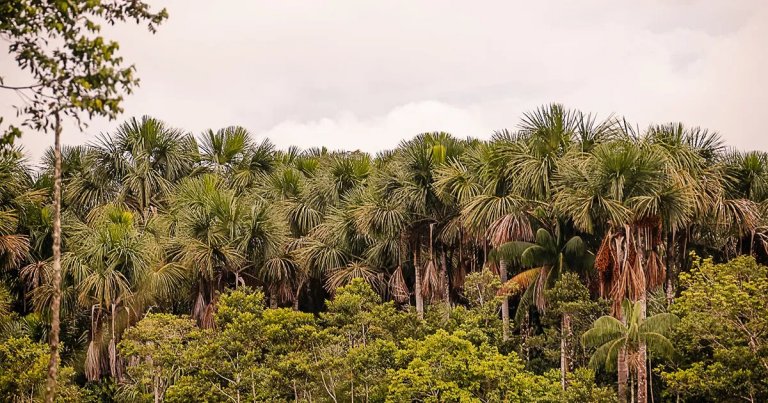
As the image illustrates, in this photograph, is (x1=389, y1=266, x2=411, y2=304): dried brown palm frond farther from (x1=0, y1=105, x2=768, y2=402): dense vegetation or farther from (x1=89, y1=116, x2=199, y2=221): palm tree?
(x1=89, y1=116, x2=199, y2=221): palm tree

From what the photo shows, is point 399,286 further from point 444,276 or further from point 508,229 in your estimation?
point 508,229

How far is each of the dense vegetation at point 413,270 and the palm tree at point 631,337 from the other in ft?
0.19

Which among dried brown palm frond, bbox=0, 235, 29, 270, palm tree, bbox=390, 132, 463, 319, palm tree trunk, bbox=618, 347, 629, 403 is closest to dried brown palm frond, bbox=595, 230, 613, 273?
palm tree trunk, bbox=618, 347, 629, 403

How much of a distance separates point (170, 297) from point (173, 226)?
2.76 meters

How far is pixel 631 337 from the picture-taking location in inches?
870

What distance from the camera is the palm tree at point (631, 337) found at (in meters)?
22.1

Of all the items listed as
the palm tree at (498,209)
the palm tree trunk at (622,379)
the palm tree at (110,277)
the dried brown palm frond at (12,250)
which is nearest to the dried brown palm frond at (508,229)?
the palm tree at (498,209)

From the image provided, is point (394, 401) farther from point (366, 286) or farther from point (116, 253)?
point (116, 253)

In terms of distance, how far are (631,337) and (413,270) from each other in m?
13.3

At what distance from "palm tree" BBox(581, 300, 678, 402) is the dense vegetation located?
59mm

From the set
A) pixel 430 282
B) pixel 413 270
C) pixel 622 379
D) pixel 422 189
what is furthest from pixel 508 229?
pixel 413 270

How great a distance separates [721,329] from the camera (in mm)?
22359

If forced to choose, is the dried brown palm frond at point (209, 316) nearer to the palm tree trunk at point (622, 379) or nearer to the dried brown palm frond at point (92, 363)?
the dried brown palm frond at point (92, 363)

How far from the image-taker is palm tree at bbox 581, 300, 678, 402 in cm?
2209
